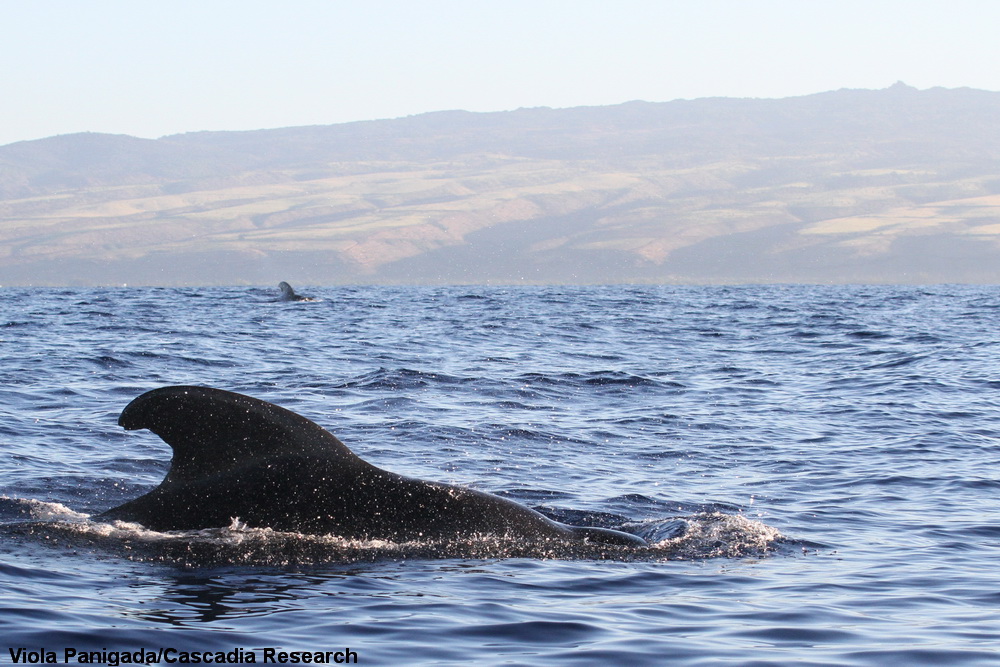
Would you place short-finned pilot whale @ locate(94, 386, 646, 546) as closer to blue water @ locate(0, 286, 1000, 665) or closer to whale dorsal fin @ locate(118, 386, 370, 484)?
whale dorsal fin @ locate(118, 386, 370, 484)

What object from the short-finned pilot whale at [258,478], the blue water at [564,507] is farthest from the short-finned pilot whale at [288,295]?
the short-finned pilot whale at [258,478]

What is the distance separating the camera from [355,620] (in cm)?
734

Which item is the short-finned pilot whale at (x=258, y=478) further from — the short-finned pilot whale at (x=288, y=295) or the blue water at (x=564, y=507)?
the short-finned pilot whale at (x=288, y=295)

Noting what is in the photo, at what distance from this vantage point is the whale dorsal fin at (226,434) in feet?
28.5

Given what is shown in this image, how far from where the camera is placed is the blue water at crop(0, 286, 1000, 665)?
7203 mm

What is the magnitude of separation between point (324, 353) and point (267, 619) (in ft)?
62.8

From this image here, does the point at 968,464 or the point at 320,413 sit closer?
the point at 968,464

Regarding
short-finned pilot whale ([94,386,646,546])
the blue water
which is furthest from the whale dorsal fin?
the blue water

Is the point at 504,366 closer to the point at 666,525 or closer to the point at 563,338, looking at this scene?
the point at 563,338

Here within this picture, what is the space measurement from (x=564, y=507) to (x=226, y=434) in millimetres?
3899

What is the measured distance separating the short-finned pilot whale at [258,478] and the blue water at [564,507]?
180mm

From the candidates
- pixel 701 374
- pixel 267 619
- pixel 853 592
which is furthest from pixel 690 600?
pixel 701 374

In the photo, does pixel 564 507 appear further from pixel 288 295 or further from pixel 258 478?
pixel 288 295

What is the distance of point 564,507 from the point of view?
11.6 meters
